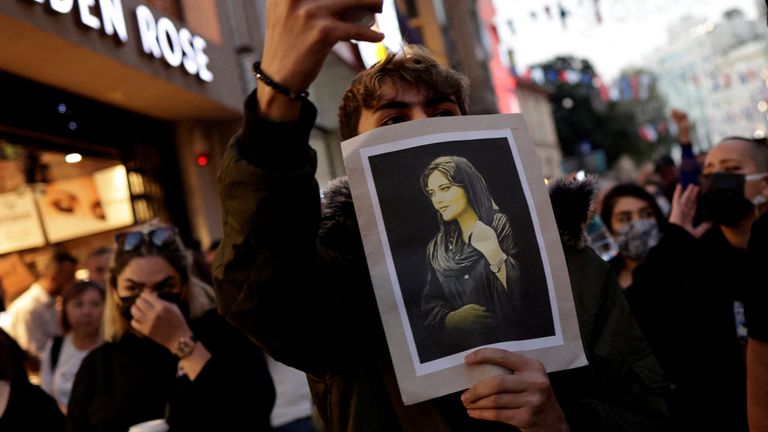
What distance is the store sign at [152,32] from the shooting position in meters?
6.64

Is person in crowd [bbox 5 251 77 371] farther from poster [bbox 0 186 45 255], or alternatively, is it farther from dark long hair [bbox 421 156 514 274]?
dark long hair [bbox 421 156 514 274]

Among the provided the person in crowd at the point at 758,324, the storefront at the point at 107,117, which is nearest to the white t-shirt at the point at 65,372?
the storefront at the point at 107,117

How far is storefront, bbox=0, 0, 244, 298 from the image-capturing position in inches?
270

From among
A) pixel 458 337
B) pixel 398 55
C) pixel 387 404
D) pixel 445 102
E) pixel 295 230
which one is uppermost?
pixel 398 55

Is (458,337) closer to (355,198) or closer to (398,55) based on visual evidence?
(355,198)

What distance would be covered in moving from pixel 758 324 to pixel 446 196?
2.80 feet

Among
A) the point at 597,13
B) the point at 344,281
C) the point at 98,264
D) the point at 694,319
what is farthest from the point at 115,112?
the point at 597,13

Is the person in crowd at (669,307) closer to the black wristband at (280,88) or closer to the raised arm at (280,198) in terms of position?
the raised arm at (280,198)

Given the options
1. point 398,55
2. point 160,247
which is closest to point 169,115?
point 160,247

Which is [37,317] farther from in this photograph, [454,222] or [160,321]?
[454,222]

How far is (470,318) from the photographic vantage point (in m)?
1.54

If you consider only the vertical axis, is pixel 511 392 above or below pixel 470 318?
below

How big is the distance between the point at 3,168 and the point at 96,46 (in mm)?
2195

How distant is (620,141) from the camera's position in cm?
5769
